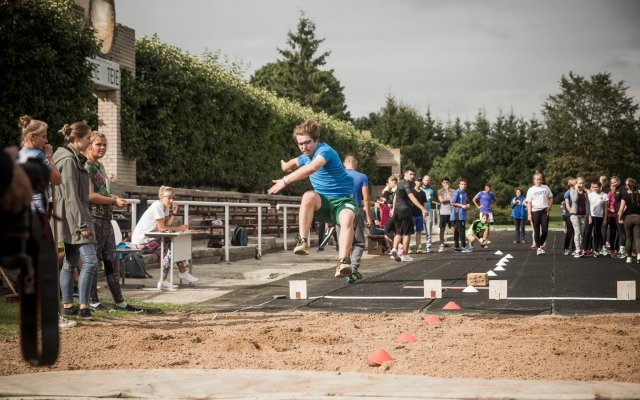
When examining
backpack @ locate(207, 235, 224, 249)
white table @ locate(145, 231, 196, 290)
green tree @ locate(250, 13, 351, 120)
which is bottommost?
backpack @ locate(207, 235, 224, 249)

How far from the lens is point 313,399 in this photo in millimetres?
5199

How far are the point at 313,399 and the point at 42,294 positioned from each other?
2.24 metres

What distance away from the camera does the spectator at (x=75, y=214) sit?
8906mm

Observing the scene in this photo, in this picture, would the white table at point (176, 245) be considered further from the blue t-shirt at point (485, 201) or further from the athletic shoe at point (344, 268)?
the blue t-shirt at point (485, 201)

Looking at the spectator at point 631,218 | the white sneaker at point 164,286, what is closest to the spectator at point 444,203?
the spectator at point 631,218

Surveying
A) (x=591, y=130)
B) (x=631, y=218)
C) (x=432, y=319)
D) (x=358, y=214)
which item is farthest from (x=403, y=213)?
(x=591, y=130)

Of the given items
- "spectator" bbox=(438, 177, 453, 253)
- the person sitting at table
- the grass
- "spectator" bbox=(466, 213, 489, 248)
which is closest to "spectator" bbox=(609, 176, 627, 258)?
"spectator" bbox=(438, 177, 453, 253)

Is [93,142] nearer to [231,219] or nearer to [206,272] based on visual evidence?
[206,272]

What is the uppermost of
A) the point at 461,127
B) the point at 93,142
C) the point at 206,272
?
the point at 461,127

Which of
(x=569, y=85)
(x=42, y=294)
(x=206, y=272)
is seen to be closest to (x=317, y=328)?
(x=42, y=294)

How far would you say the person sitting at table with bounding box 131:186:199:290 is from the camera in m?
12.9

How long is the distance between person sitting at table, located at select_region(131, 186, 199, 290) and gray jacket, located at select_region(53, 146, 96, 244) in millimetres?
3743

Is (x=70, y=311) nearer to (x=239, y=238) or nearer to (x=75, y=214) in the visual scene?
(x=75, y=214)

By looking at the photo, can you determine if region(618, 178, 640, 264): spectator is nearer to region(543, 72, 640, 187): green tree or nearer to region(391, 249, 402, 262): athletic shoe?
region(391, 249, 402, 262): athletic shoe
